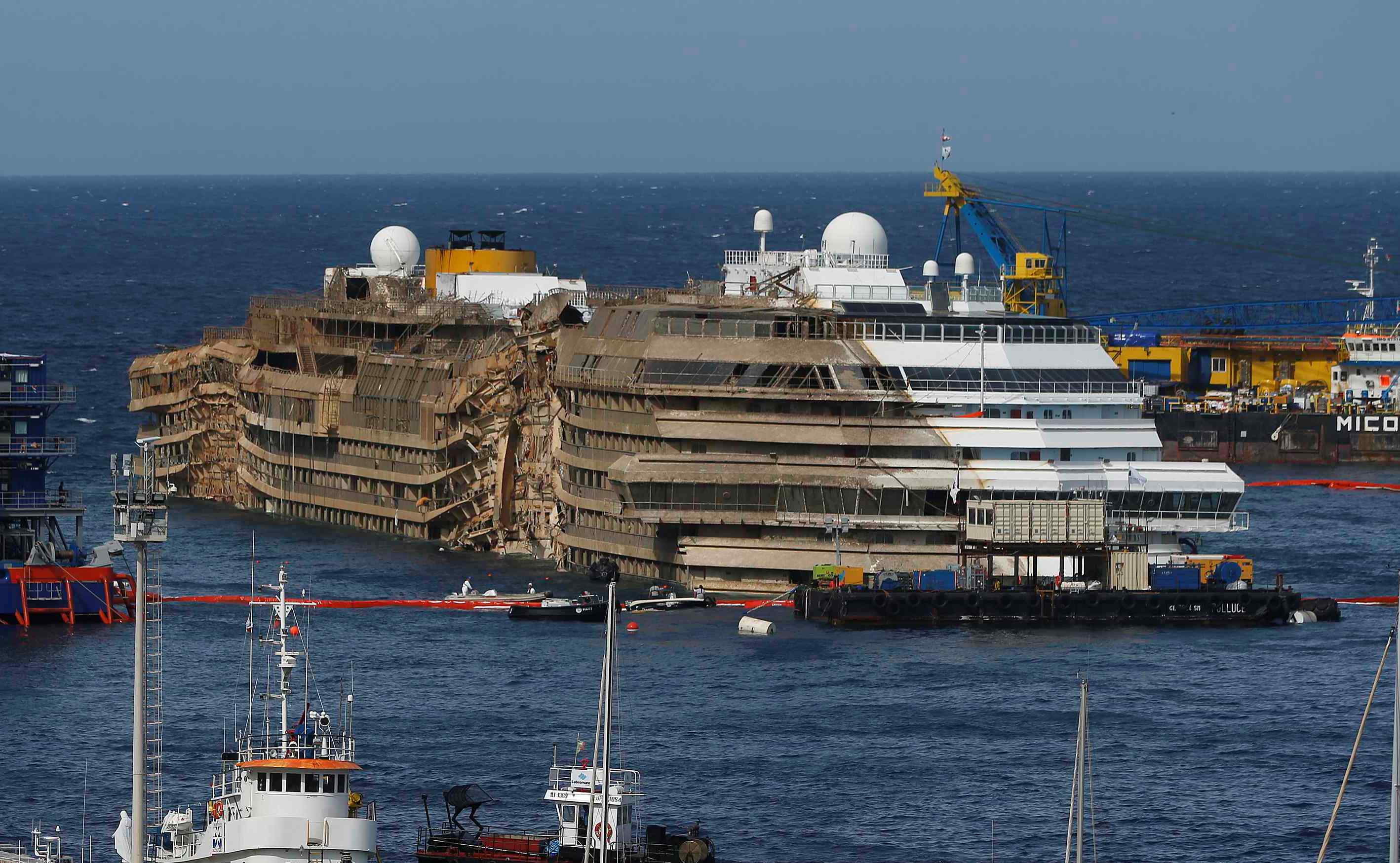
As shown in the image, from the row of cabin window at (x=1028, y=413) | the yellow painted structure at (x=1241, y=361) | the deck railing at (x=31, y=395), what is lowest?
the row of cabin window at (x=1028, y=413)

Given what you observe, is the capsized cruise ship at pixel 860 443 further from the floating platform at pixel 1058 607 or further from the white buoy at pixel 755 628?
the white buoy at pixel 755 628

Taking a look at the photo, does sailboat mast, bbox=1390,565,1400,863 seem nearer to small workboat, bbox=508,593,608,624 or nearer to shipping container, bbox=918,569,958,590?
shipping container, bbox=918,569,958,590

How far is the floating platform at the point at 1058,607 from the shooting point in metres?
108

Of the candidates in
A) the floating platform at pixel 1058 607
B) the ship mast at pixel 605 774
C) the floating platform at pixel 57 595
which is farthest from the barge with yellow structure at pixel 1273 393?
the ship mast at pixel 605 774

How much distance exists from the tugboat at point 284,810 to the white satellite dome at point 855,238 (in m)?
70.8

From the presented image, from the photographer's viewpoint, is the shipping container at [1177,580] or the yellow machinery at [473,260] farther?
the yellow machinery at [473,260]

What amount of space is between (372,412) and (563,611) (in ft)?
A: 119

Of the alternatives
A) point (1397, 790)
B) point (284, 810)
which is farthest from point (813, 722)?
point (1397, 790)

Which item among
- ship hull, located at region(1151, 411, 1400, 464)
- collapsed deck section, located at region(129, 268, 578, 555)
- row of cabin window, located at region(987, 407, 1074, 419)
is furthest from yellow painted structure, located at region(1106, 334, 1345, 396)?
row of cabin window, located at region(987, 407, 1074, 419)

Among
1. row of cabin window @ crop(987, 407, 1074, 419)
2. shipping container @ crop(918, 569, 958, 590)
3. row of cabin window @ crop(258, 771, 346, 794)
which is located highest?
row of cabin window @ crop(987, 407, 1074, 419)

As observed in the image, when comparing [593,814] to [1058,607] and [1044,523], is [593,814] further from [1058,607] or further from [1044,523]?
[1044,523]

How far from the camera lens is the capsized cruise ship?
115125 mm

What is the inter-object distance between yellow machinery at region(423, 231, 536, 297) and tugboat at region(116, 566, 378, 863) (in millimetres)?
88778

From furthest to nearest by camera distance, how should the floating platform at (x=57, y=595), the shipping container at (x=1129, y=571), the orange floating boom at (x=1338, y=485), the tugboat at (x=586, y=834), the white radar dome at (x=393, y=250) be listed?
the white radar dome at (x=393, y=250) → the orange floating boom at (x=1338, y=485) → the shipping container at (x=1129, y=571) → the floating platform at (x=57, y=595) → the tugboat at (x=586, y=834)
